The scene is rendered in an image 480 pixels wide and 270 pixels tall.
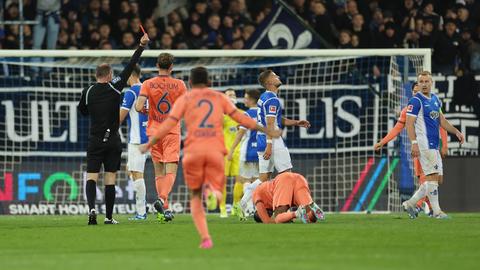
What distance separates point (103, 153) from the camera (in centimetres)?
1638

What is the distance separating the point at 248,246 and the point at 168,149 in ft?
16.1

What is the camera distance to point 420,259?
10.8 metres

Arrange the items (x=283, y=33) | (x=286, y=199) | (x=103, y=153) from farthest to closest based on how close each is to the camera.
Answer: (x=283, y=33) → (x=103, y=153) → (x=286, y=199)

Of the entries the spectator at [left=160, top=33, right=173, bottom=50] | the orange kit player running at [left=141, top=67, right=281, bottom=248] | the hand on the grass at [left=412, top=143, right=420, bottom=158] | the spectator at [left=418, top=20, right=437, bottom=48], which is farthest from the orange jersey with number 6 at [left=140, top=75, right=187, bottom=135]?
the spectator at [left=418, top=20, right=437, bottom=48]

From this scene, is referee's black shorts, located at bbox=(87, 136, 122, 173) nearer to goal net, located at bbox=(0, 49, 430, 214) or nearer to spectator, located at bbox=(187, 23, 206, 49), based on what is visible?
goal net, located at bbox=(0, 49, 430, 214)

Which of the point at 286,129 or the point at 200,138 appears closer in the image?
the point at 200,138

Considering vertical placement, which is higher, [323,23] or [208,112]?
[323,23]

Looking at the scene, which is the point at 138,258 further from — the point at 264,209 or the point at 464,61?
the point at 464,61

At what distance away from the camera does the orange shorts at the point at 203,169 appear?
11.9 metres

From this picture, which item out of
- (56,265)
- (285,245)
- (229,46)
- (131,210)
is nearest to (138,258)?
(56,265)

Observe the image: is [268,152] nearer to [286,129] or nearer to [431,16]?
[286,129]

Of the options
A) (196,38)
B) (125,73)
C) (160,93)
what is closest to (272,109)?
(160,93)

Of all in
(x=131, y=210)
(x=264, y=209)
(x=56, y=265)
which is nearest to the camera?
(x=56, y=265)

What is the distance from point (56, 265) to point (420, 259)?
312 centimetres
